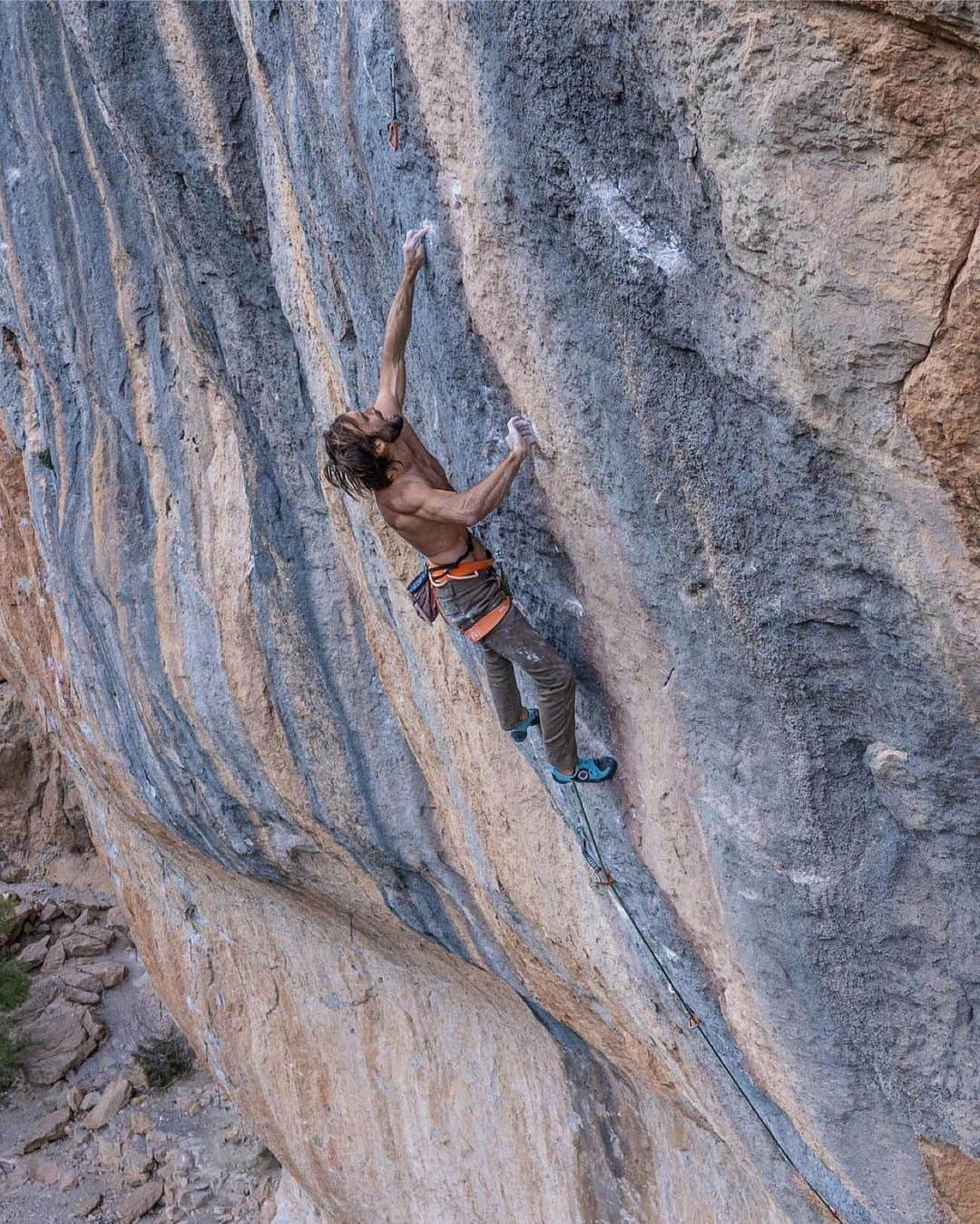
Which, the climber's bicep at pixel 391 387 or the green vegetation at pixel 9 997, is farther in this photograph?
the green vegetation at pixel 9 997

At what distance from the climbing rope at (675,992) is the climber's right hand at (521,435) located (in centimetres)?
116

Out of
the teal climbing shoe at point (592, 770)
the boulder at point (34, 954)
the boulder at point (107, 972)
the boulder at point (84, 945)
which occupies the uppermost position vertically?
the teal climbing shoe at point (592, 770)

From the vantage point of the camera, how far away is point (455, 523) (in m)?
2.69

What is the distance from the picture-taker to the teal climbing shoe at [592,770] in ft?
9.79

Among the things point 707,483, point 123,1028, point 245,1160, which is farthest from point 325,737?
point 123,1028

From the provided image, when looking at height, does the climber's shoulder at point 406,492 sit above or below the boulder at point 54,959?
above

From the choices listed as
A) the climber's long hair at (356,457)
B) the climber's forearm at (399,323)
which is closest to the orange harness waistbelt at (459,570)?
the climber's long hair at (356,457)

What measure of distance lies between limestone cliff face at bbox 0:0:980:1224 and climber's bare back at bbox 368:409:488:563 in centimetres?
12

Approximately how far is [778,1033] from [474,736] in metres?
1.17

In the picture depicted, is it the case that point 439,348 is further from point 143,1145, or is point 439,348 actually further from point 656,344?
point 143,1145

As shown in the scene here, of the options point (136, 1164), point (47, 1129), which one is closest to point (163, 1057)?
point (47, 1129)

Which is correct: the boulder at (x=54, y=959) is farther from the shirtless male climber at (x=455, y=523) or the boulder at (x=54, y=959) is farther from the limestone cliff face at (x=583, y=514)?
the shirtless male climber at (x=455, y=523)

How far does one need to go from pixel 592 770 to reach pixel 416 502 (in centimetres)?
83

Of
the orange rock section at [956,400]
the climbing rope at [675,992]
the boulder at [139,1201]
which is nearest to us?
the orange rock section at [956,400]
